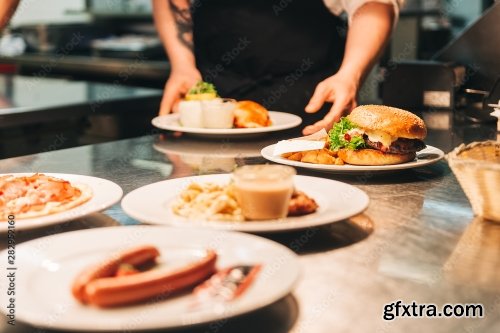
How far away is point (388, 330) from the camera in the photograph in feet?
3.03

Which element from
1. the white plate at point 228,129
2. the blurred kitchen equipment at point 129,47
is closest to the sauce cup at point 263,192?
the white plate at point 228,129

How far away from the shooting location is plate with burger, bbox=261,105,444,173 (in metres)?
1.78

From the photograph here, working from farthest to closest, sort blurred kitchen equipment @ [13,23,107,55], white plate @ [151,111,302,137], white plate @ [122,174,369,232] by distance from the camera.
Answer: blurred kitchen equipment @ [13,23,107,55] → white plate @ [151,111,302,137] → white plate @ [122,174,369,232]

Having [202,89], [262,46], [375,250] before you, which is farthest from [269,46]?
[375,250]

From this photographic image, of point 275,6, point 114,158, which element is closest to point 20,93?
point 275,6

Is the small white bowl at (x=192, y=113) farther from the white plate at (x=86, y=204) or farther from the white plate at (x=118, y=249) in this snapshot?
the white plate at (x=118, y=249)

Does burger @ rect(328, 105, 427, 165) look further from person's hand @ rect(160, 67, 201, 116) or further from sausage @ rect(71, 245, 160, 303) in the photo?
person's hand @ rect(160, 67, 201, 116)

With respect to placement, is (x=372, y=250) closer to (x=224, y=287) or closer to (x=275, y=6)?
(x=224, y=287)

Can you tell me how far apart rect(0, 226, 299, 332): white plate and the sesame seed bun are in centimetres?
80

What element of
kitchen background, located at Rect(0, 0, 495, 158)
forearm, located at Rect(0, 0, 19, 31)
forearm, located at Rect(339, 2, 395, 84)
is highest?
forearm, located at Rect(0, 0, 19, 31)

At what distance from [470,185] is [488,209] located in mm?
58

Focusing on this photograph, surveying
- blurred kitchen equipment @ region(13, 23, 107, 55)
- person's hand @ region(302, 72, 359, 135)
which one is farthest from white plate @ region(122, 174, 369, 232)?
blurred kitchen equipment @ region(13, 23, 107, 55)

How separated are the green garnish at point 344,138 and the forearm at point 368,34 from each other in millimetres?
781

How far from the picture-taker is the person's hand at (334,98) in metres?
2.36
